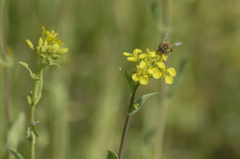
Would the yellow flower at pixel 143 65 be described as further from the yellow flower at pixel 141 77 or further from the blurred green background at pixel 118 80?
the blurred green background at pixel 118 80

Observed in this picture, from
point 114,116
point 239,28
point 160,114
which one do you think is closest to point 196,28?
point 239,28

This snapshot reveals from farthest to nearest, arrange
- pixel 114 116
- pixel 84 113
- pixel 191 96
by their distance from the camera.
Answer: pixel 191 96
pixel 84 113
pixel 114 116

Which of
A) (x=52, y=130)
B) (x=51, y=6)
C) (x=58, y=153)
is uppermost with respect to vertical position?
(x=51, y=6)

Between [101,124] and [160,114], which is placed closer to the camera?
[160,114]

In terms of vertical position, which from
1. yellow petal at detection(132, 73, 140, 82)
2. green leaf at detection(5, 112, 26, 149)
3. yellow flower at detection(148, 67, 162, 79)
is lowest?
green leaf at detection(5, 112, 26, 149)

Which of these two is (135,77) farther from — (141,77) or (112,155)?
(112,155)

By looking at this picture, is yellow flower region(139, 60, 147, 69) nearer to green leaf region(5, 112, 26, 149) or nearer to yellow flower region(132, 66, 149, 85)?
yellow flower region(132, 66, 149, 85)

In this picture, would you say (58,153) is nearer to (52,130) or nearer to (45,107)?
(52,130)

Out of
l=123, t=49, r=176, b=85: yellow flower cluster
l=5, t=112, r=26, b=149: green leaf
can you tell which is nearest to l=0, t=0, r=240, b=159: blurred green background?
l=5, t=112, r=26, b=149: green leaf

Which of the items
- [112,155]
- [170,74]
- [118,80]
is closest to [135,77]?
[170,74]
